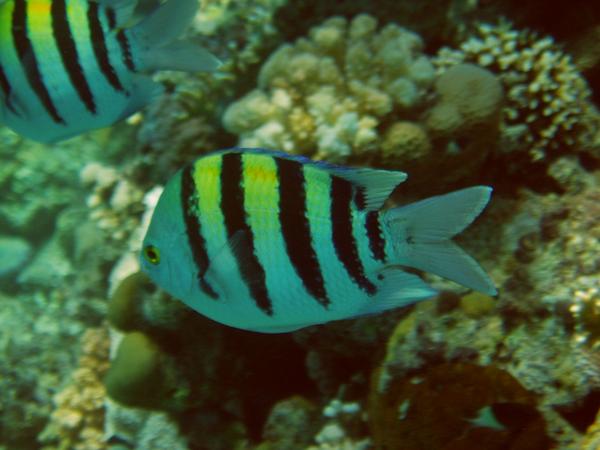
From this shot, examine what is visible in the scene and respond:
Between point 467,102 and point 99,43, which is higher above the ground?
point 99,43

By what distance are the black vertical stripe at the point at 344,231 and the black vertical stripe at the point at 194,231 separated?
1.78 ft

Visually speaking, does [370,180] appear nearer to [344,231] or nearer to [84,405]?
[344,231]

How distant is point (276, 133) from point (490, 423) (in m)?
2.68

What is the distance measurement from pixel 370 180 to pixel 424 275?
2089 mm

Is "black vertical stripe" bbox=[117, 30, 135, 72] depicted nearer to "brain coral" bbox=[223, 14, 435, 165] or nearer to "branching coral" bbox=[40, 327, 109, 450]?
"brain coral" bbox=[223, 14, 435, 165]

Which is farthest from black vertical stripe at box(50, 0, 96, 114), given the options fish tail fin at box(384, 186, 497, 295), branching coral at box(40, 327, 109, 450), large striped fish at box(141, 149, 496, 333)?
branching coral at box(40, 327, 109, 450)

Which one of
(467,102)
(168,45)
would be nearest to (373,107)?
(467,102)

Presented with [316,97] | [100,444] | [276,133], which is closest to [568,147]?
[316,97]

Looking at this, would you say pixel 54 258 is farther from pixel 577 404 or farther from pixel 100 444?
pixel 577 404

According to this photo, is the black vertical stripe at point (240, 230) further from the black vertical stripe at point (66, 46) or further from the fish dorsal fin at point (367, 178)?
the black vertical stripe at point (66, 46)

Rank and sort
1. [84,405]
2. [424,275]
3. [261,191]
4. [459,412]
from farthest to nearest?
[84,405]
[424,275]
[459,412]
[261,191]

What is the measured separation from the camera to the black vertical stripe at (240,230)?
2035 mm

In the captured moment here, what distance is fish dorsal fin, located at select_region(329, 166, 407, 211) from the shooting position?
2.04 m

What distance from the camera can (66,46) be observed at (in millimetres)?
2762
